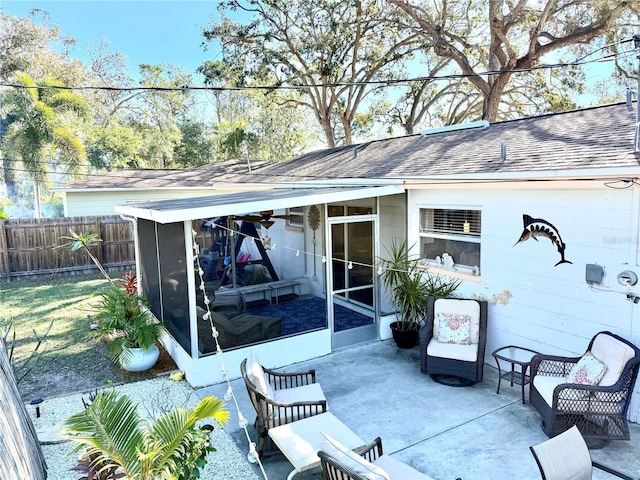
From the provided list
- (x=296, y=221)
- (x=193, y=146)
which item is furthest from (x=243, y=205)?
(x=193, y=146)

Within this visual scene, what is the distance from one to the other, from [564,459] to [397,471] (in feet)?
4.65

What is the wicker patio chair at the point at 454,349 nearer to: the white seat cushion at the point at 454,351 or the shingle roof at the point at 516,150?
the white seat cushion at the point at 454,351

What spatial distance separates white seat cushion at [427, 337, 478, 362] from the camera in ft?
21.9

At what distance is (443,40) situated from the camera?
716 inches

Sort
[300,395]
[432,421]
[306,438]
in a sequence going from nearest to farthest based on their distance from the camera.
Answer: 1. [306,438]
2. [300,395]
3. [432,421]

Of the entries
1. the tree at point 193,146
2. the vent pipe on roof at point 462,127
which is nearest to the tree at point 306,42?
the vent pipe on roof at point 462,127

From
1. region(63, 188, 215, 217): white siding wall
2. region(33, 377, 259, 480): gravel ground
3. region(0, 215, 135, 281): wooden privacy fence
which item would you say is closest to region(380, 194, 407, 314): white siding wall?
region(33, 377, 259, 480): gravel ground

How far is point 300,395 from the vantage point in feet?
18.3

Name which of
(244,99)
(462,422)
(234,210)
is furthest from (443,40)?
(244,99)

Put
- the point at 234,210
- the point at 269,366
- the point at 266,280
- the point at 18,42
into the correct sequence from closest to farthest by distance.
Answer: the point at 234,210 < the point at 269,366 < the point at 266,280 < the point at 18,42

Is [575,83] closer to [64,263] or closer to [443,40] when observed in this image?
[443,40]

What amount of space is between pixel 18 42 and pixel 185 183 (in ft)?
57.6

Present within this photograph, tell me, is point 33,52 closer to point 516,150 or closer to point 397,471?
point 516,150

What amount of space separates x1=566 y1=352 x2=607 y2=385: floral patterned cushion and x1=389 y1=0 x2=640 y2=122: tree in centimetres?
1226
